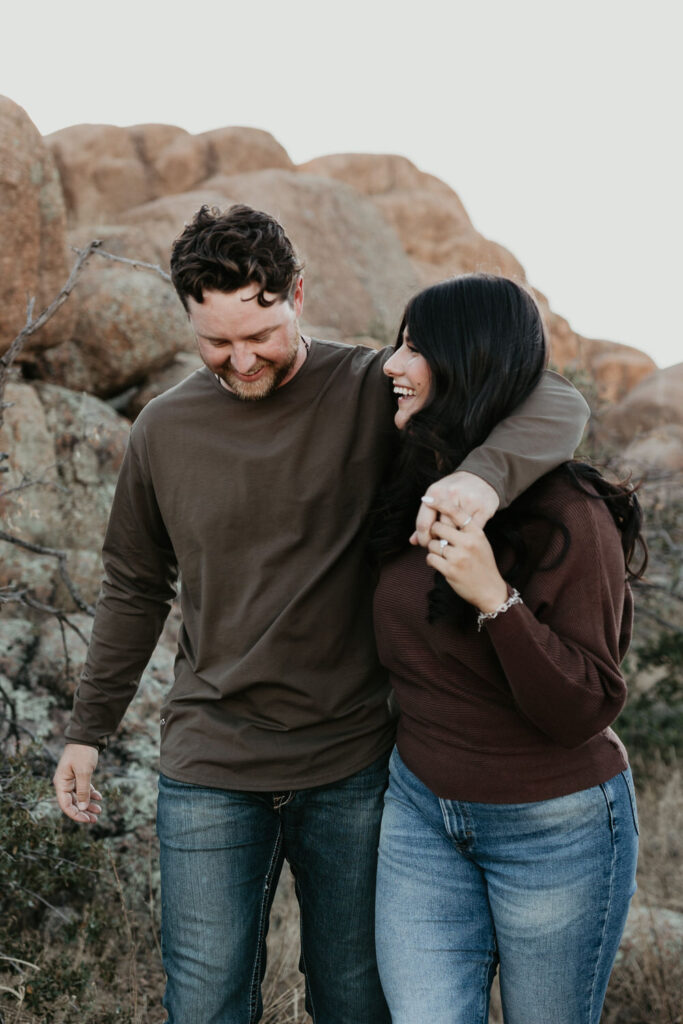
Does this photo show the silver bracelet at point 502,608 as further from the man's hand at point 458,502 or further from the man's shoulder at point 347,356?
the man's shoulder at point 347,356

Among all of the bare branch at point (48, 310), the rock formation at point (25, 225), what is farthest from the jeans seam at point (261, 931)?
the rock formation at point (25, 225)

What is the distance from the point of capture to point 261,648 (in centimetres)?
229

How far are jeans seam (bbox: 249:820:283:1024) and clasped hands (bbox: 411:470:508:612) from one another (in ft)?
3.44

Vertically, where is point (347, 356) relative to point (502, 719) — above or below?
above

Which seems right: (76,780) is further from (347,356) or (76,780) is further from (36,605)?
(347,356)

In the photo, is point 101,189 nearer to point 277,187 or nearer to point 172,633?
point 277,187

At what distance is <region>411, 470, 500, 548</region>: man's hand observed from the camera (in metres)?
1.76

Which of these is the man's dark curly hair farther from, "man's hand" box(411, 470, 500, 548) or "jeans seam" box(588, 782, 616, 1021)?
"jeans seam" box(588, 782, 616, 1021)

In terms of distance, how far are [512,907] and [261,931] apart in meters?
0.77

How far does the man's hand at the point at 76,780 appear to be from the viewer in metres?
2.47

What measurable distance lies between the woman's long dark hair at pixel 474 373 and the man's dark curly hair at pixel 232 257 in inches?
16.3

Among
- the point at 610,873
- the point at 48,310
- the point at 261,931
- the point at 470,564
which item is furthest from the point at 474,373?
the point at 48,310

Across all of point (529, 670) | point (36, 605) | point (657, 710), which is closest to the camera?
point (529, 670)

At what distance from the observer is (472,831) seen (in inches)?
77.9
